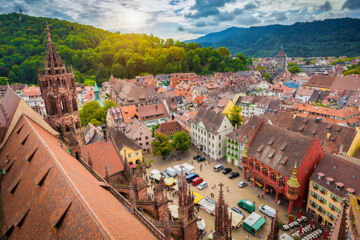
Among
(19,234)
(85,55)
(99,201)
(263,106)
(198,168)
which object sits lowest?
(198,168)

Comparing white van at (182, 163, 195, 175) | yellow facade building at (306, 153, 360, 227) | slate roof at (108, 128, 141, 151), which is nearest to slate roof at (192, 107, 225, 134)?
white van at (182, 163, 195, 175)

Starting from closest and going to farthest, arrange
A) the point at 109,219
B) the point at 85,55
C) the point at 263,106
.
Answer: the point at 109,219, the point at 263,106, the point at 85,55

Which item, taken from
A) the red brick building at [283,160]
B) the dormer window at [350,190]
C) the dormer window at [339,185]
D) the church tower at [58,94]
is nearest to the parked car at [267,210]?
the red brick building at [283,160]

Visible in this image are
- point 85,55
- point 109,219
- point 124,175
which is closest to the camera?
point 109,219

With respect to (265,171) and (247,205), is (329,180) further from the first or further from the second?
(247,205)

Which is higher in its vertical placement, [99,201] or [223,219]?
[99,201]

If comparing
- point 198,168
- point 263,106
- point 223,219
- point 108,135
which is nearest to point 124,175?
point 108,135

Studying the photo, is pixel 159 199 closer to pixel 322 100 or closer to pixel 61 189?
pixel 61 189
